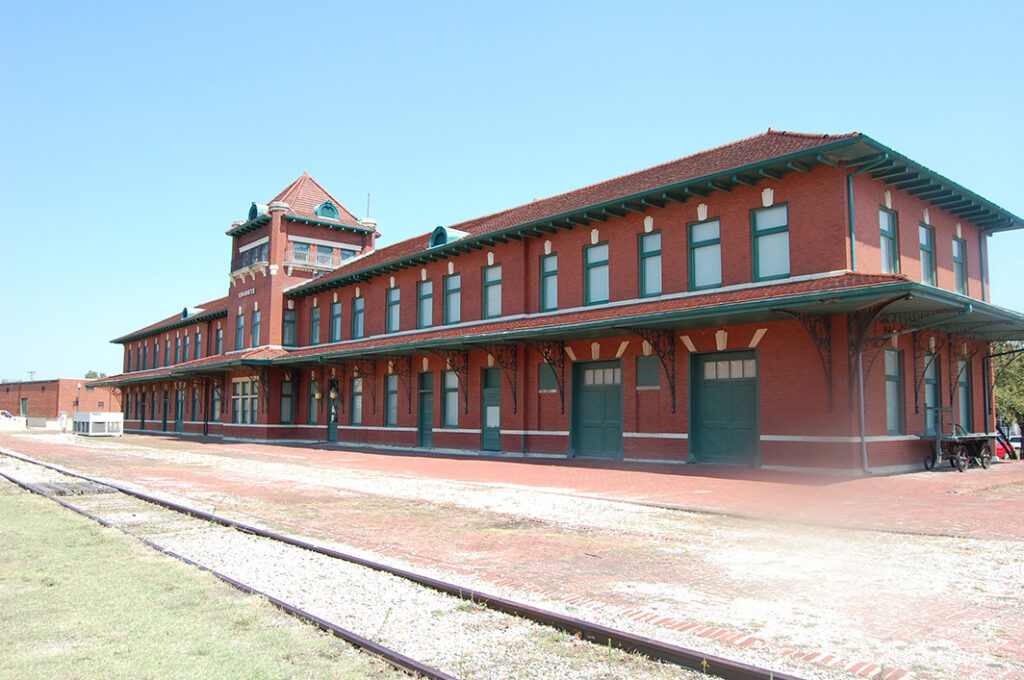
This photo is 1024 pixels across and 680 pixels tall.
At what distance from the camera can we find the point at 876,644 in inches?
194

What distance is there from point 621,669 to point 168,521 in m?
8.05

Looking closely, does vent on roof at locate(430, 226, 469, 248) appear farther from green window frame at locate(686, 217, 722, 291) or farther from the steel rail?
the steel rail

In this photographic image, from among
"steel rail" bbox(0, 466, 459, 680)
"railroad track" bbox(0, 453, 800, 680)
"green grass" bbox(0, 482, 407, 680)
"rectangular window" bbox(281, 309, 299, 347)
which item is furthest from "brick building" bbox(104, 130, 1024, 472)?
"green grass" bbox(0, 482, 407, 680)

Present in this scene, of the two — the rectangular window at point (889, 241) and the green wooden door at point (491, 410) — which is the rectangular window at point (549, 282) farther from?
the rectangular window at point (889, 241)

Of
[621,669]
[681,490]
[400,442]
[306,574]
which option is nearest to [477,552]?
[306,574]

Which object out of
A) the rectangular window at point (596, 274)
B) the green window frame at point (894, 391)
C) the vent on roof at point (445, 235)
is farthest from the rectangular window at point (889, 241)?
the vent on roof at point (445, 235)

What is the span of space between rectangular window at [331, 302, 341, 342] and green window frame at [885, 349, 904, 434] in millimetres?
23679

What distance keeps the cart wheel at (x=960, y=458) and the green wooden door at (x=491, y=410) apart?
12.5 meters

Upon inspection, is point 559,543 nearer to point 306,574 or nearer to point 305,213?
point 306,574

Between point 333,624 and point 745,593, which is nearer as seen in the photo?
point 333,624

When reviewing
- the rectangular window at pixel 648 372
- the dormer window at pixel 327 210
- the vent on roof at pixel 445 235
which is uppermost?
the dormer window at pixel 327 210

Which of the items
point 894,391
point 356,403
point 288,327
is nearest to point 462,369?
point 356,403

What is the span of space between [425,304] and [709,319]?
1372 cm

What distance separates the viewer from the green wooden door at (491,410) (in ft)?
79.2
